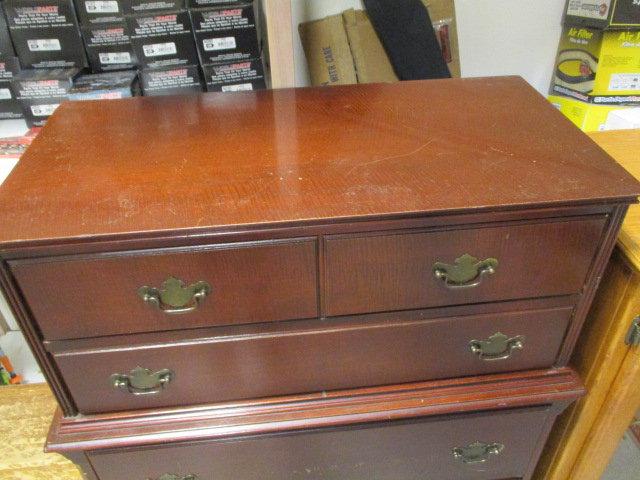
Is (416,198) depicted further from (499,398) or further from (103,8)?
(103,8)

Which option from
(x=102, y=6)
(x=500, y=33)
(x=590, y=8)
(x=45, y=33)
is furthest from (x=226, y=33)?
(x=590, y=8)

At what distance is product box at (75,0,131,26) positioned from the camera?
0.99m

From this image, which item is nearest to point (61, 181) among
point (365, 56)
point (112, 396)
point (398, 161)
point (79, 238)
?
point (79, 238)

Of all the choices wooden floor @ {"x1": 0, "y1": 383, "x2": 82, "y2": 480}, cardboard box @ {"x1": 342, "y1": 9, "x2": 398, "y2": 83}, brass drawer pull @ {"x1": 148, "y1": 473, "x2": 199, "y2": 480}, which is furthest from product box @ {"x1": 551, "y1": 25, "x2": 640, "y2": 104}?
wooden floor @ {"x1": 0, "y1": 383, "x2": 82, "y2": 480}

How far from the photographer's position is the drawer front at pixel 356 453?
2.90ft

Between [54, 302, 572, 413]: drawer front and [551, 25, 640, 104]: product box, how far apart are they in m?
0.81

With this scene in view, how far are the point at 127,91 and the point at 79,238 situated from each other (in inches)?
21.0

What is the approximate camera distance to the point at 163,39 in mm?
1013

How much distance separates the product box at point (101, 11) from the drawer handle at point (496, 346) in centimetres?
88

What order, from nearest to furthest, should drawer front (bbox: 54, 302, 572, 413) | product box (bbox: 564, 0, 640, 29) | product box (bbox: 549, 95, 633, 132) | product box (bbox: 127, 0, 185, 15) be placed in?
1. drawer front (bbox: 54, 302, 572, 413)
2. product box (bbox: 127, 0, 185, 15)
3. product box (bbox: 564, 0, 640, 29)
4. product box (bbox: 549, 95, 633, 132)

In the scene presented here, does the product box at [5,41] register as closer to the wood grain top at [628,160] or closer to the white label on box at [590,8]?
the wood grain top at [628,160]

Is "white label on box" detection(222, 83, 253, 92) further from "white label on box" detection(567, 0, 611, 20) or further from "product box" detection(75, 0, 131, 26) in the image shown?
A: "white label on box" detection(567, 0, 611, 20)

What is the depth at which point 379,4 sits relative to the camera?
4.04 feet

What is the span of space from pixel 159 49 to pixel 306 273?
606 millimetres
